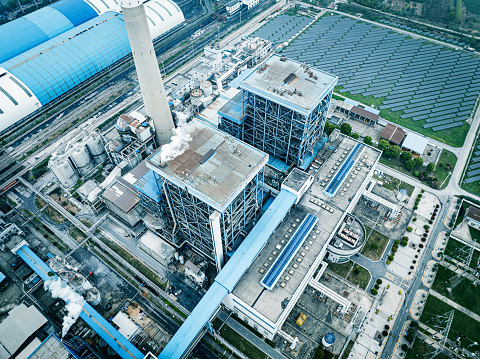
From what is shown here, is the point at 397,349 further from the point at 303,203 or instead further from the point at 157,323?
the point at 157,323

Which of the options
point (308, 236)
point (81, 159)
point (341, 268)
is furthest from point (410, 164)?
point (81, 159)

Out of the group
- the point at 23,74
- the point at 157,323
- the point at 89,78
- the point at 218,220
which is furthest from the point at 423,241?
the point at 23,74

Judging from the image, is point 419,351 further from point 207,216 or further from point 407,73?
point 407,73

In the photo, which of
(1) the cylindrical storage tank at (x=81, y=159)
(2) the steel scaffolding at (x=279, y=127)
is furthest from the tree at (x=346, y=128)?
(1) the cylindrical storage tank at (x=81, y=159)

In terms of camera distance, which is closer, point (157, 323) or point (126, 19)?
point (157, 323)

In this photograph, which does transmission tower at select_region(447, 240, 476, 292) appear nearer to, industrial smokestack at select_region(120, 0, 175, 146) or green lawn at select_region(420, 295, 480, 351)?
green lawn at select_region(420, 295, 480, 351)

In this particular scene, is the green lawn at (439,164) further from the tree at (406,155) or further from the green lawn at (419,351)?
the green lawn at (419,351)

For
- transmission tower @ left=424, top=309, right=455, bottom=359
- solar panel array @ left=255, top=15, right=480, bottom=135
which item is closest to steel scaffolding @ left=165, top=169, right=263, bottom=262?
transmission tower @ left=424, top=309, right=455, bottom=359
